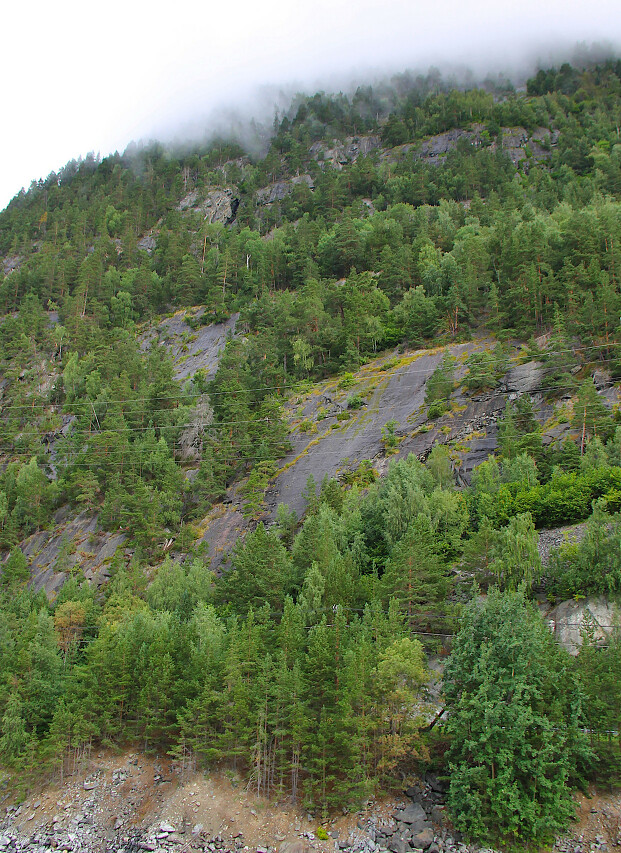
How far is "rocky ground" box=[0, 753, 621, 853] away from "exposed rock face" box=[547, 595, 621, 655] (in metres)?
6.85

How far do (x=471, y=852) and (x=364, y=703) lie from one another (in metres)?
6.81

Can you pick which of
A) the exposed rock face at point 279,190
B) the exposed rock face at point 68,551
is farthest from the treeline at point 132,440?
the exposed rock face at point 279,190

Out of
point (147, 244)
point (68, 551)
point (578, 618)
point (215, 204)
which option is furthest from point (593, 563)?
point (215, 204)

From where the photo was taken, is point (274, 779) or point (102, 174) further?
point (102, 174)

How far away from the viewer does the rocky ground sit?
25281 mm

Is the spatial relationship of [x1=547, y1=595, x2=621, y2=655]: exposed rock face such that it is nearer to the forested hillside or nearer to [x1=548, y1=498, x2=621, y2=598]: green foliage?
[x1=548, y1=498, x2=621, y2=598]: green foliage

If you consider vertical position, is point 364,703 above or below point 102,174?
below

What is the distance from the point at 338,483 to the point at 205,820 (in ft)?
90.6

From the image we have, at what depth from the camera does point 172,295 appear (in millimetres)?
108625


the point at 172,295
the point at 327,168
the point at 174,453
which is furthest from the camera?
the point at 327,168

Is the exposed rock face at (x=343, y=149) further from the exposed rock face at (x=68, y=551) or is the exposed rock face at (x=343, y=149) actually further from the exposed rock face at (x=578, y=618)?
the exposed rock face at (x=578, y=618)

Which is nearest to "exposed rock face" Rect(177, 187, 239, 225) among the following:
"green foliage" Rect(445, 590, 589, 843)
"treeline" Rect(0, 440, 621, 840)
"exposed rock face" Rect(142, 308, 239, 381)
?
"exposed rock face" Rect(142, 308, 239, 381)

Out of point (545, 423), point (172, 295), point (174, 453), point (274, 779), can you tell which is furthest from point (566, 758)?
point (172, 295)

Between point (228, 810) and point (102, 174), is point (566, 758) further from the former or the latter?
point (102, 174)
